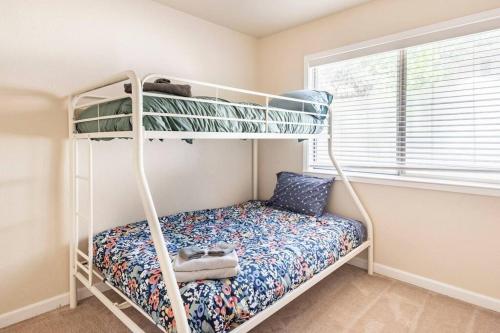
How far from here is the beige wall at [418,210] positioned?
6.75 ft

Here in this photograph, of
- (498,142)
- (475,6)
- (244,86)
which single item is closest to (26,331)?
(244,86)

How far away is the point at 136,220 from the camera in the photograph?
2432mm

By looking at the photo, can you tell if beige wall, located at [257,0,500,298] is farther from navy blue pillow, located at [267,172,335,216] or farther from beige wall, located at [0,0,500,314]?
navy blue pillow, located at [267,172,335,216]

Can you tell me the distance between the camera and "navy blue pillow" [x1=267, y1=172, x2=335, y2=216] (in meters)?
2.64

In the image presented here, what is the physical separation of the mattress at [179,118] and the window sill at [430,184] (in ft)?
3.15

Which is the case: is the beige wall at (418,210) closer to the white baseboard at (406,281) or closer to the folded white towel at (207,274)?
the white baseboard at (406,281)

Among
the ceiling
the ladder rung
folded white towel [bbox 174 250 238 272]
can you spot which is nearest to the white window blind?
the ceiling

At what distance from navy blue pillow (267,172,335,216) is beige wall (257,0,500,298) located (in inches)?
7.2

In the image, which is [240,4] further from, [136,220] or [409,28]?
[136,220]

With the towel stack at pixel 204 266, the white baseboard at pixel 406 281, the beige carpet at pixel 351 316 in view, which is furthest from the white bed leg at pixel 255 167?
the towel stack at pixel 204 266

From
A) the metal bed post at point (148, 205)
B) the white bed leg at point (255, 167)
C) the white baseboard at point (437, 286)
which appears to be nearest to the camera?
the metal bed post at point (148, 205)

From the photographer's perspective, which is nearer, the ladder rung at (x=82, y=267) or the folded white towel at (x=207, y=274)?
the folded white towel at (x=207, y=274)

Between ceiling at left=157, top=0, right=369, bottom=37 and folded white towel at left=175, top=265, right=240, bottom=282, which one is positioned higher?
ceiling at left=157, top=0, right=369, bottom=37

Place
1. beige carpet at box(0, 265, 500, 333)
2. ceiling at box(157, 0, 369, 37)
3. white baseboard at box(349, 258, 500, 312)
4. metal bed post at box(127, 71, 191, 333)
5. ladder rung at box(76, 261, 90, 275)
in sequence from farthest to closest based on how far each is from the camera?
ceiling at box(157, 0, 369, 37), white baseboard at box(349, 258, 500, 312), ladder rung at box(76, 261, 90, 275), beige carpet at box(0, 265, 500, 333), metal bed post at box(127, 71, 191, 333)
